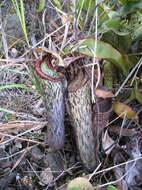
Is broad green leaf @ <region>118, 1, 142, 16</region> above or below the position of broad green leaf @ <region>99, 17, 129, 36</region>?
above

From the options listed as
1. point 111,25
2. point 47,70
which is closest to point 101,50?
point 111,25

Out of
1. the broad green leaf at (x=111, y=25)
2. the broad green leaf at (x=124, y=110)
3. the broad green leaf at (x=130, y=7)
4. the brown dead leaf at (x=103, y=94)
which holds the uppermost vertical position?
the broad green leaf at (x=130, y=7)

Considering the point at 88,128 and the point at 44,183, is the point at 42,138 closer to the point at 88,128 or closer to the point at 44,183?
the point at 44,183

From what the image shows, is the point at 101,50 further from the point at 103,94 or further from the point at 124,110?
the point at 124,110

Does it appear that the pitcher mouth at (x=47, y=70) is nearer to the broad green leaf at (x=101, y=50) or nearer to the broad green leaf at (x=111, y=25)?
the broad green leaf at (x=101, y=50)

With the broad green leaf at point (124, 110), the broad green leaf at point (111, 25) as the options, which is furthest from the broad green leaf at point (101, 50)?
the broad green leaf at point (124, 110)

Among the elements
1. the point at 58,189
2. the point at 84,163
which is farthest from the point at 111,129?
the point at 58,189

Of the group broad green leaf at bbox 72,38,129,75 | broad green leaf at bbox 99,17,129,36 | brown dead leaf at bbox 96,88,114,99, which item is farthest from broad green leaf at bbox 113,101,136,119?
broad green leaf at bbox 99,17,129,36

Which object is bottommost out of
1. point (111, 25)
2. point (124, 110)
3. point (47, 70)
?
point (124, 110)

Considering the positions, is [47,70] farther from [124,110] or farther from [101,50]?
[124,110]

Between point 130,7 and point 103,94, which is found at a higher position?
point 130,7

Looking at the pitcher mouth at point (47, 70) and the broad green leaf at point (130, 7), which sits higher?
the broad green leaf at point (130, 7)

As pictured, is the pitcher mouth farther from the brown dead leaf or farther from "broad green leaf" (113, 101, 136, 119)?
"broad green leaf" (113, 101, 136, 119)
